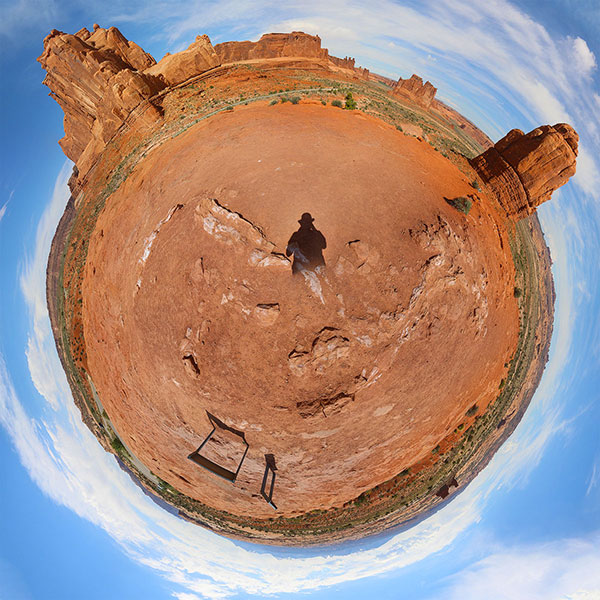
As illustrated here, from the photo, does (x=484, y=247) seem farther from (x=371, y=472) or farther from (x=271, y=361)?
(x=371, y=472)

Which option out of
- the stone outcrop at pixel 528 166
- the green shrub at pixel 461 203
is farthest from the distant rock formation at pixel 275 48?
the green shrub at pixel 461 203

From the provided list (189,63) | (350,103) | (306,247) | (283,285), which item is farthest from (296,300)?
(189,63)

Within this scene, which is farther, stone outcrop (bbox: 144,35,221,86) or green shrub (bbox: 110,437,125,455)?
green shrub (bbox: 110,437,125,455)

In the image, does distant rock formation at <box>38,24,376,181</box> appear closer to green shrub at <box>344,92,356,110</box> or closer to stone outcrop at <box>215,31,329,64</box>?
stone outcrop at <box>215,31,329,64</box>

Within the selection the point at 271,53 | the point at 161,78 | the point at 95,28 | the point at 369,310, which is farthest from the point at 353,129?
the point at 95,28

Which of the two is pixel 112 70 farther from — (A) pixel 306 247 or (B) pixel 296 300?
(B) pixel 296 300

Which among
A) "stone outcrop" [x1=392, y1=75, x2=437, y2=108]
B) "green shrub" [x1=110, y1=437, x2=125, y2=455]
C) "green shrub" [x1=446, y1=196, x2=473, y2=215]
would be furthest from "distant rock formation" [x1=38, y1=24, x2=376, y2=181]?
"green shrub" [x1=110, y1=437, x2=125, y2=455]

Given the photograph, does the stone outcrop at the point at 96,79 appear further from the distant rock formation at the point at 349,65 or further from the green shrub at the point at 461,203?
the green shrub at the point at 461,203
